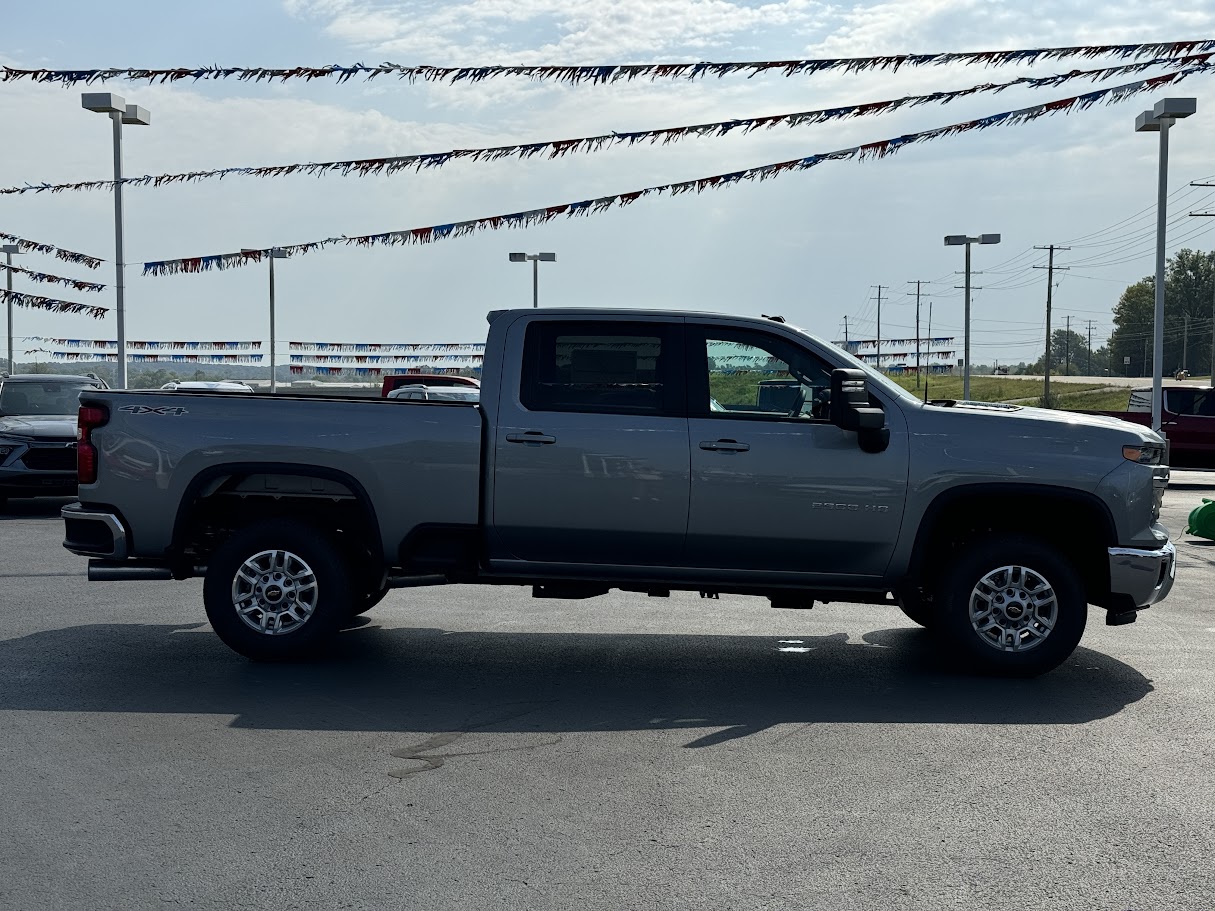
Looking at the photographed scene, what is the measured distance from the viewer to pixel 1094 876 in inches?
174

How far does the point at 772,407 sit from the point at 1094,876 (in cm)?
375

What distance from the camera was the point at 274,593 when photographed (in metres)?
7.83

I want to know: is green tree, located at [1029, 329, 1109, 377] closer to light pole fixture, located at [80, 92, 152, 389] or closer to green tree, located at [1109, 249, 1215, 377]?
green tree, located at [1109, 249, 1215, 377]

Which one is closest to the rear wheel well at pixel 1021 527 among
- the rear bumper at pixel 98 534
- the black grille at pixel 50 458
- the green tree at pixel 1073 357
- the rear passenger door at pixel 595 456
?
the rear passenger door at pixel 595 456

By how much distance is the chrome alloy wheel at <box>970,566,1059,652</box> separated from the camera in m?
7.62

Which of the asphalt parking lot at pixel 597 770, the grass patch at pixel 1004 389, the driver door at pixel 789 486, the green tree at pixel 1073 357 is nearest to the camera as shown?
the asphalt parking lot at pixel 597 770

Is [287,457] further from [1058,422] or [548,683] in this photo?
[1058,422]

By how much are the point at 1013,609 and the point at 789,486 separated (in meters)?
1.51

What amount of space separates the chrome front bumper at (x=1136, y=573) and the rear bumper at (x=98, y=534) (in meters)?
5.79

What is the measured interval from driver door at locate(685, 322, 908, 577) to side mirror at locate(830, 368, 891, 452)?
101 mm

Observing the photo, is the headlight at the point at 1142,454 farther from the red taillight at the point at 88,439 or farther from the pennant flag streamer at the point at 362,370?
the pennant flag streamer at the point at 362,370

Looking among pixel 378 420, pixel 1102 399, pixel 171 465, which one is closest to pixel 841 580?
pixel 378 420

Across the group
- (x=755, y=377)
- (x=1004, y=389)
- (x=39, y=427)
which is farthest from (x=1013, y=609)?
(x=1004, y=389)

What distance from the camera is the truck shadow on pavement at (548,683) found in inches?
261
